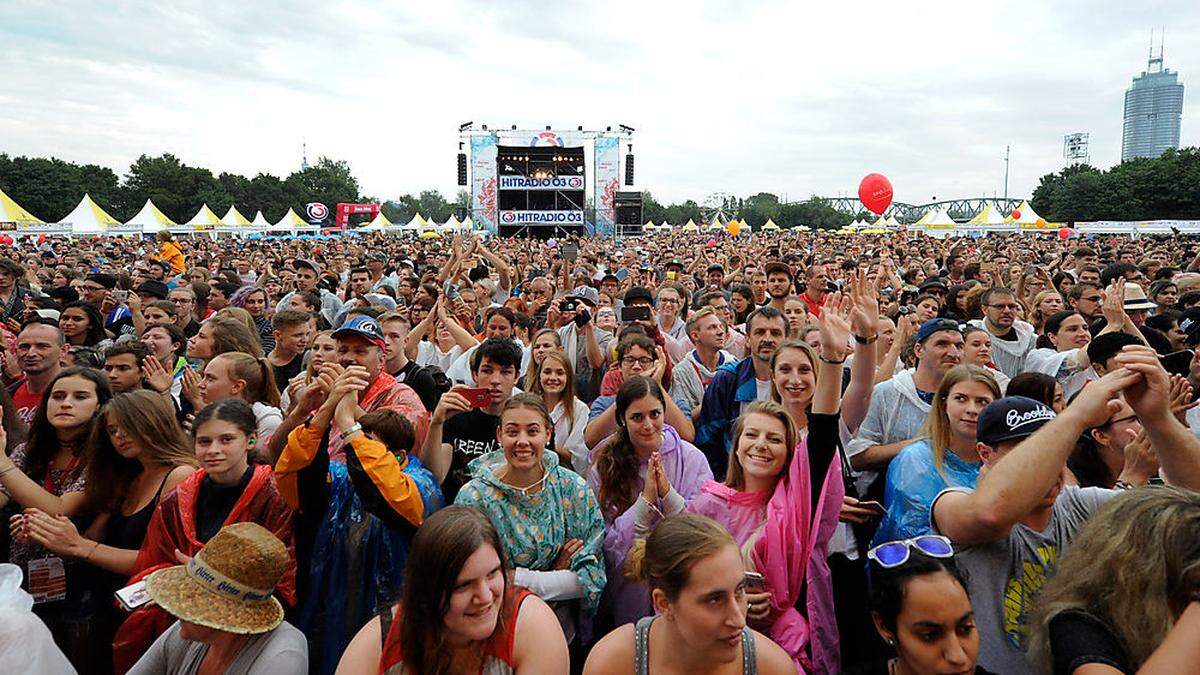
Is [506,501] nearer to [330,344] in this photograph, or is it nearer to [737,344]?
[330,344]

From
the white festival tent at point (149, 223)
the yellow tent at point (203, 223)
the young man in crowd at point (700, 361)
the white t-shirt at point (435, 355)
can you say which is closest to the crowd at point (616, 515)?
the young man in crowd at point (700, 361)

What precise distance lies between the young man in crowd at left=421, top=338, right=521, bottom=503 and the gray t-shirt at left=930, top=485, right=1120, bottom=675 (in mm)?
2212

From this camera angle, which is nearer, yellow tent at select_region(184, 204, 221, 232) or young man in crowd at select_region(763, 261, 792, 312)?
young man in crowd at select_region(763, 261, 792, 312)

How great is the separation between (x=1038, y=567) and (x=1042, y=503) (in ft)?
0.65

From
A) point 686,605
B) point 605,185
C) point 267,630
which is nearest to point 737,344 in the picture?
point 686,605

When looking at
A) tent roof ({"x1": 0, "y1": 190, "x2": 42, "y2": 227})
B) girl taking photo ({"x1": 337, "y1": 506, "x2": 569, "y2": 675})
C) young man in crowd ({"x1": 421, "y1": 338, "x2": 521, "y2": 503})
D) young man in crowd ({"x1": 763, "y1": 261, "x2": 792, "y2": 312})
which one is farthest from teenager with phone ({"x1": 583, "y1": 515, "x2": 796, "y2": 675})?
tent roof ({"x1": 0, "y1": 190, "x2": 42, "y2": 227})

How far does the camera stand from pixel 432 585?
1.86m

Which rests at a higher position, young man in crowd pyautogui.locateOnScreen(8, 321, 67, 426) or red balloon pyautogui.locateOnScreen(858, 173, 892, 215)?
red balloon pyautogui.locateOnScreen(858, 173, 892, 215)

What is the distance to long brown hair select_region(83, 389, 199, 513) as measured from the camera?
292cm

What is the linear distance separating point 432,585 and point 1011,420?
1826 mm

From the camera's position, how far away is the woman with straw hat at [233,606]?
207 cm

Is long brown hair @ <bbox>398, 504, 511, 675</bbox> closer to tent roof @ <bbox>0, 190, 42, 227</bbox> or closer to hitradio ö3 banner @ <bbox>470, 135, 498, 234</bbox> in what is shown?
tent roof @ <bbox>0, 190, 42, 227</bbox>

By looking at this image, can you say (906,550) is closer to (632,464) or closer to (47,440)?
(632,464)

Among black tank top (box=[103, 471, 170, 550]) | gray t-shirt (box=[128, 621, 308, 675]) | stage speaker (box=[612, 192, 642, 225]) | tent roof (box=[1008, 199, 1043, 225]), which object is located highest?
stage speaker (box=[612, 192, 642, 225])
